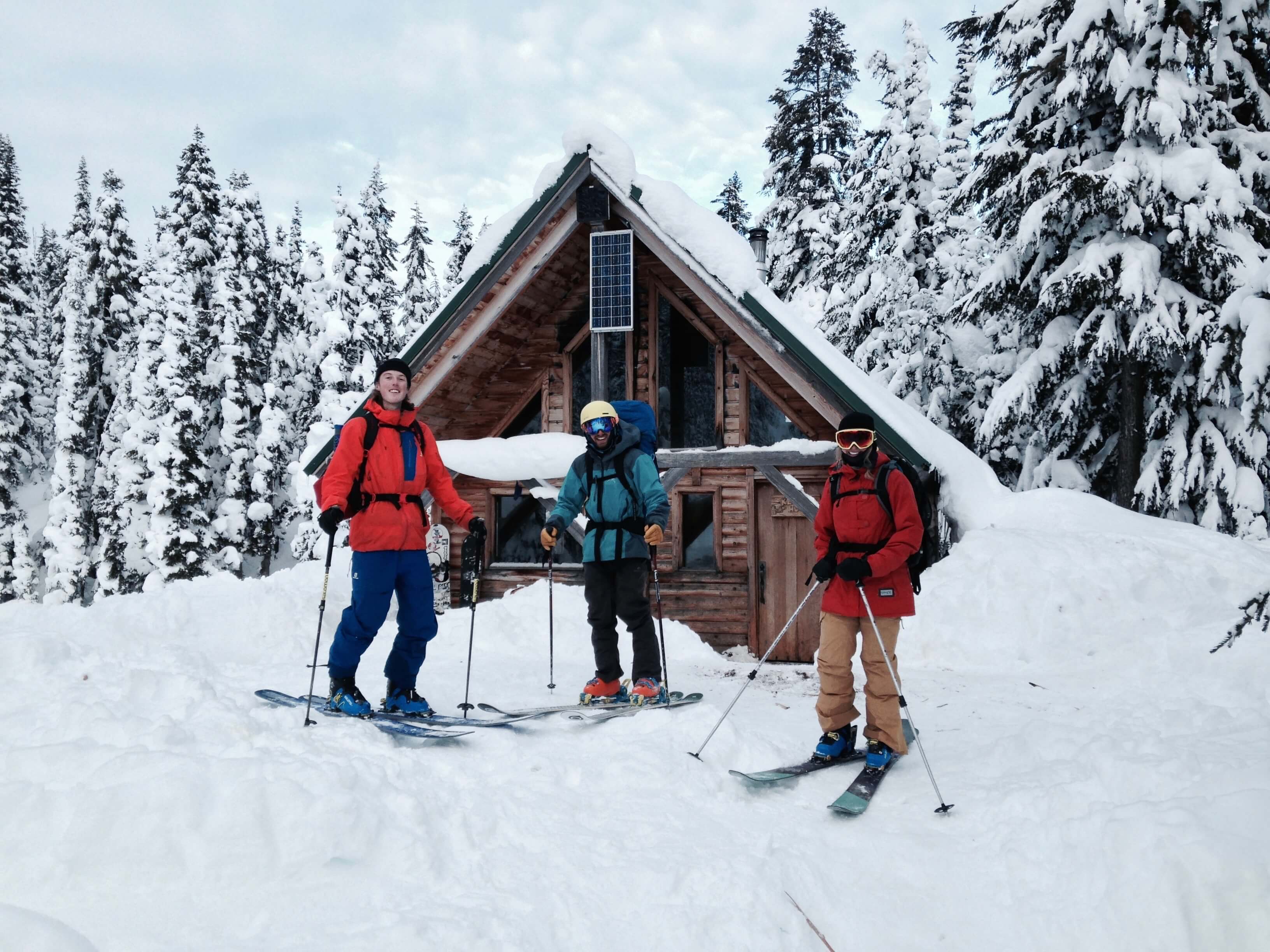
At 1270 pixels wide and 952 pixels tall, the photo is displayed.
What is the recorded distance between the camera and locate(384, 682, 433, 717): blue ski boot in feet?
16.5

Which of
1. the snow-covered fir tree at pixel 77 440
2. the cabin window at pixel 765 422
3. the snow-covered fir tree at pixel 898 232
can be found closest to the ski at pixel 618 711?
the cabin window at pixel 765 422

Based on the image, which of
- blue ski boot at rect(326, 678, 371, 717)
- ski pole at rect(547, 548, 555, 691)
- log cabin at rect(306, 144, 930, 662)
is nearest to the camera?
blue ski boot at rect(326, 678, 371, 717)

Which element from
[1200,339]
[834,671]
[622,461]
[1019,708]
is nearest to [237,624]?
[622,461]

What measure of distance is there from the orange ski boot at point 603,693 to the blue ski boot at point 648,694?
0.12 metres

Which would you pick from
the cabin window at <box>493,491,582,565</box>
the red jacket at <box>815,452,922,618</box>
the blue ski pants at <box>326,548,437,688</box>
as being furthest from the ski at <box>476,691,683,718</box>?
the cabin window at <box>493,491,582,565</box>

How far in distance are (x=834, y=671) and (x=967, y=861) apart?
1.34 metres

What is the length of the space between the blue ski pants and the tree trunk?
10.8 metres

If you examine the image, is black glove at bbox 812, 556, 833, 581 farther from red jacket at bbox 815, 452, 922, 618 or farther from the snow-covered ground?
the snow-covered ground

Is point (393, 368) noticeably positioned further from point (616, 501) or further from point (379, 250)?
point (379, 250)

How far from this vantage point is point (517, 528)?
11258 mm

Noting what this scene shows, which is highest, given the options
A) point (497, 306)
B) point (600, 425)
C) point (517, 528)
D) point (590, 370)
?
point (497, 306)

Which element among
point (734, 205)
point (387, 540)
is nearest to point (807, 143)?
point (734, 205)

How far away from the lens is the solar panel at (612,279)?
9477 mm

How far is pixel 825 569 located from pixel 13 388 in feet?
109
